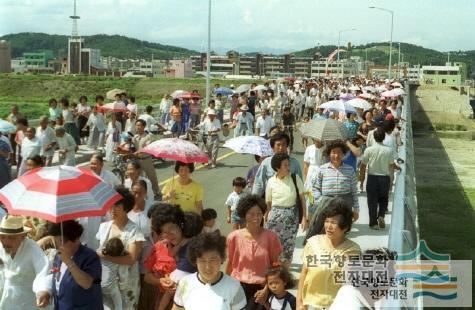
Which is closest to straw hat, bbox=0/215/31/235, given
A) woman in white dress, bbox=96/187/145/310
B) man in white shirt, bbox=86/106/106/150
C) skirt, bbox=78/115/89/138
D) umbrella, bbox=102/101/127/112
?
woman in white dress, bbox=96/187/145/310

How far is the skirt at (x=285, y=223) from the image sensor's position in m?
7.96

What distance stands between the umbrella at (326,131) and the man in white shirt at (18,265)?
19.9ft

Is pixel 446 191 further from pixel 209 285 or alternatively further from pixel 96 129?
pixel 209 285

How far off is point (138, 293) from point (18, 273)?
1034mm

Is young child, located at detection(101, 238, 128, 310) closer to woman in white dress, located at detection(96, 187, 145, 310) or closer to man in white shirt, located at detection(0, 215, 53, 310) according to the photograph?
woman in white dress, located at detection(96, 187, 145, 310)

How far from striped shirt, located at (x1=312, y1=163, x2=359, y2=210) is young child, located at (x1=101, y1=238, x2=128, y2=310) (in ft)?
10.6

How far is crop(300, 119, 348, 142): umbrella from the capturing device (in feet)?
35.1

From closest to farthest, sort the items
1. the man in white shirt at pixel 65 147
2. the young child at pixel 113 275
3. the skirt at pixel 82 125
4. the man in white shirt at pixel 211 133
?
1. the young child at pixel 113 275
2. the man in white shirt at pixel 65 147
3. the man in white shirt at pixel 211 133
4. the skirt at pixel 82 125

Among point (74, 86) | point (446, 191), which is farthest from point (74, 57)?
point (446, 191)

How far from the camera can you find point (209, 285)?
15.1 ft

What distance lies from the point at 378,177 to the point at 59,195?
22.5ft

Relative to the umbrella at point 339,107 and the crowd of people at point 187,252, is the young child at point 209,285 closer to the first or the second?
the crowd of people at point 187,252

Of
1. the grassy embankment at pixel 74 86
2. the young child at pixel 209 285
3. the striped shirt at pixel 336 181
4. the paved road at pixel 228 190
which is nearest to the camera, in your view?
the young child at pixel 209 285

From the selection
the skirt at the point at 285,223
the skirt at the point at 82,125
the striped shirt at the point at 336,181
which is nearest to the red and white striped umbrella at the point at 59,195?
the skirt at the point at 285,223
